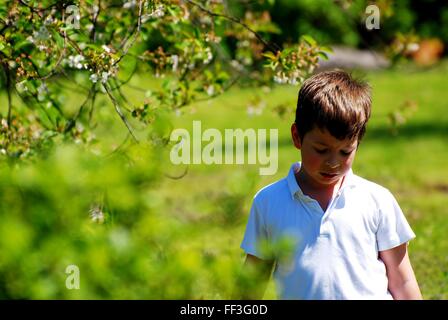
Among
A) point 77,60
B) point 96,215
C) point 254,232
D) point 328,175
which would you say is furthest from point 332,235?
point 77,60

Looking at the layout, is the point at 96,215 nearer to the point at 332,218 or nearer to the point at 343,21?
the point at 332,218

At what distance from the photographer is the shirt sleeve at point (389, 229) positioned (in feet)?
11.1

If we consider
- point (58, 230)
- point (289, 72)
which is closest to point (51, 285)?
point (58, 230)

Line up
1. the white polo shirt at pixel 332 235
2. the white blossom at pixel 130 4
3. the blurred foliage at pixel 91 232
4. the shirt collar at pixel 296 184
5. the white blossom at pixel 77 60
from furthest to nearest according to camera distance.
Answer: the white blossom at pixel 130 4 < the white blossom at pixel 77 60 < the shirt collar at pixel 296 184 < the white polo shirt at pixel 332 235 < the blurred foliage at pixel 91 232

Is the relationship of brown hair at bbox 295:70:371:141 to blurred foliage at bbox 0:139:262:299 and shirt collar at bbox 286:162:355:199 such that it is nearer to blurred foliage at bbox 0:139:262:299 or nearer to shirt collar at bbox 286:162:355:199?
shirt collar at bbox 286:162:355:199

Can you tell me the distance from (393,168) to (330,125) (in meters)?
6.54

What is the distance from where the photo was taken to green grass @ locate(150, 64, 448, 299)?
19.3 ft

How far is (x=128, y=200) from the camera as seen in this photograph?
2119 millimetres

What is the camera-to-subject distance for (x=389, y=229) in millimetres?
3381

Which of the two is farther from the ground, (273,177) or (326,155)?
(273,177)

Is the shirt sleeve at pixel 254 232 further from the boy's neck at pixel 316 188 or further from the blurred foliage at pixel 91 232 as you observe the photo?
the blurred foliage at pixel 91 232

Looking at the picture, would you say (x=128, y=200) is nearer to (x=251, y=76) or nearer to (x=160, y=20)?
(x=160, y=20)

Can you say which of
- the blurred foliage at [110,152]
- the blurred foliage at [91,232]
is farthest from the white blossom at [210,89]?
the blurred foliage at [91,232]

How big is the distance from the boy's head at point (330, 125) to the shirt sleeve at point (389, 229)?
0.21 meters
